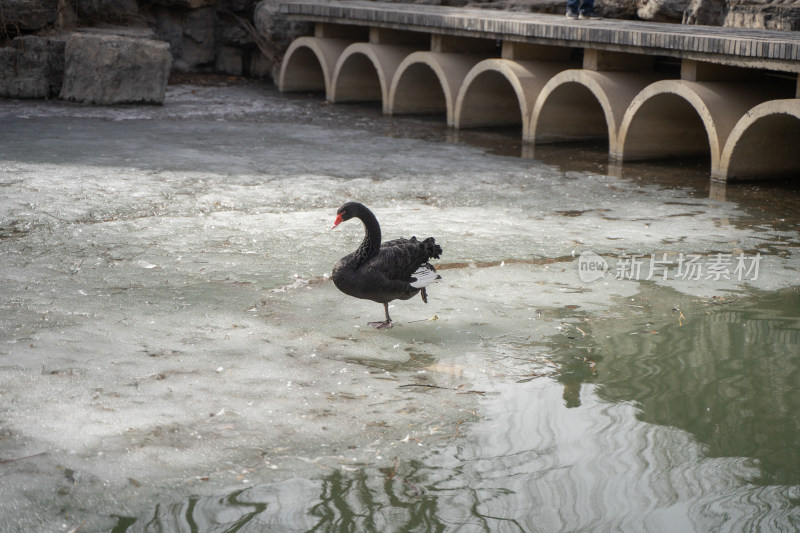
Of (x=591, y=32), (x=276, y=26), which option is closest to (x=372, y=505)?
(x=591, y=32)

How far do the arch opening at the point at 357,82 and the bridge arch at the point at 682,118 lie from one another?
6.00 metres

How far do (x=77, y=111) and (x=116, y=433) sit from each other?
10089 millimetres

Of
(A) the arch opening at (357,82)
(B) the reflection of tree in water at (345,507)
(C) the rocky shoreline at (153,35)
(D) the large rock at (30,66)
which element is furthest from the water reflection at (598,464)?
(D) the large rock at (30,66)

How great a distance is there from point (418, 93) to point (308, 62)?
10.7ft

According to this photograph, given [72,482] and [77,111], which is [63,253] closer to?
[72,482]

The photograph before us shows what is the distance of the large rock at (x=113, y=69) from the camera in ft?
43.7

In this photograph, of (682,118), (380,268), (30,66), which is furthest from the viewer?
(30,66)

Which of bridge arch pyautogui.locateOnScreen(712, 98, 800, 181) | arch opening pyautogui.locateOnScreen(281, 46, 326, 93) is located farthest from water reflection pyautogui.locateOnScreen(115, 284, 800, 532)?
arch opening pyautogui.locateOnScreen(281, 46, 326, 93)

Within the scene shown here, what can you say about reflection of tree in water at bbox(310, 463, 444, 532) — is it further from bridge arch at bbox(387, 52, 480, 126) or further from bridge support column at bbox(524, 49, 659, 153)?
bridge arch at bbox(387, 52, 480, 126)

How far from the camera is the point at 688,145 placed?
10.5m

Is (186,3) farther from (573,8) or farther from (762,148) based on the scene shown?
(762,148)

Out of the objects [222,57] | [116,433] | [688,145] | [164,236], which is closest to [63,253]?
[164,236]

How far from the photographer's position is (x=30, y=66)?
13.6 m

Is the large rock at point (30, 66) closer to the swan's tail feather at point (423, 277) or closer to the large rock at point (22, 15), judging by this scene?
the large rock at point (22, 15)
